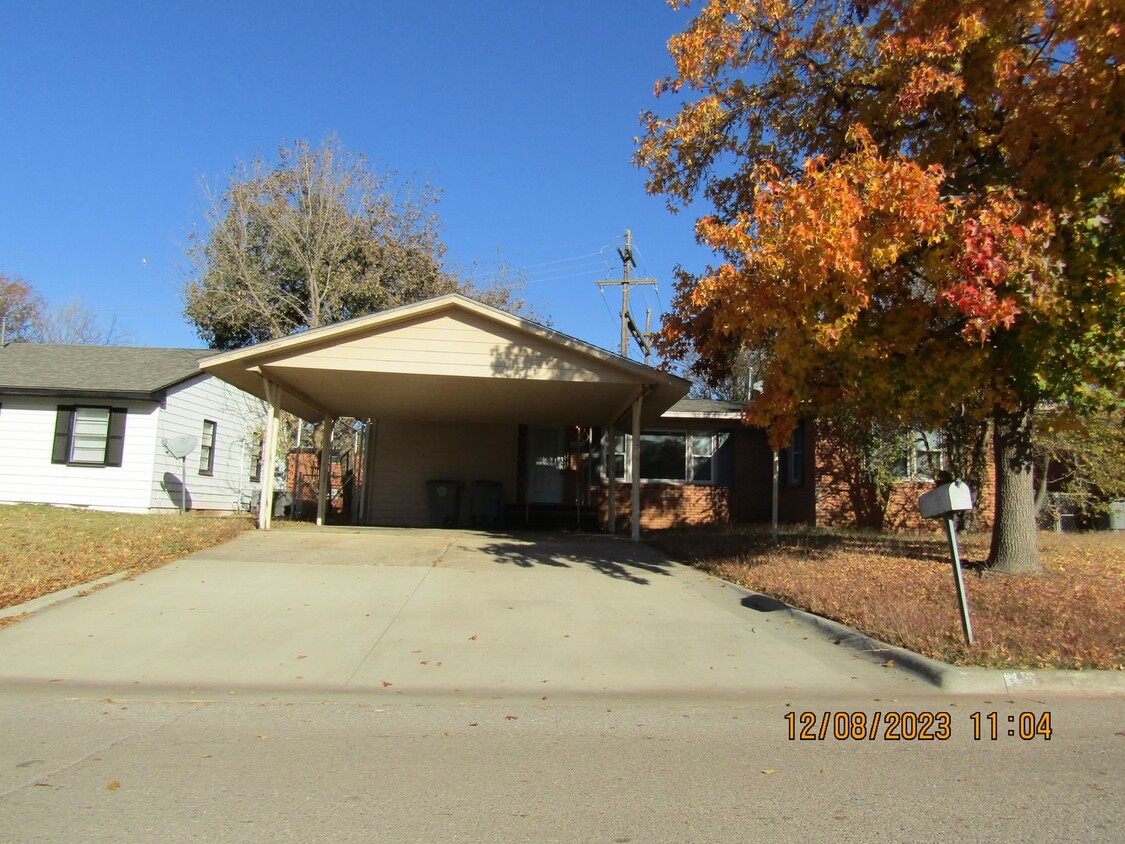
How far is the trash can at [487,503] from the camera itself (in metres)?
18.5

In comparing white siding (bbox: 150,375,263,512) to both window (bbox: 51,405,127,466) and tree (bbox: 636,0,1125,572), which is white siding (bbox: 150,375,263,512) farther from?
tree (bbox: 636,0,1125,572)

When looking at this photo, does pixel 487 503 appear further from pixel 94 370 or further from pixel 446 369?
pixel 94 370

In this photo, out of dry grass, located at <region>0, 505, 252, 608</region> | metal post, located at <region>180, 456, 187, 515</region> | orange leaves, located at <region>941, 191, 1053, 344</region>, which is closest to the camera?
orange leaves, located at <region>941, 191, 1053, 344</region>

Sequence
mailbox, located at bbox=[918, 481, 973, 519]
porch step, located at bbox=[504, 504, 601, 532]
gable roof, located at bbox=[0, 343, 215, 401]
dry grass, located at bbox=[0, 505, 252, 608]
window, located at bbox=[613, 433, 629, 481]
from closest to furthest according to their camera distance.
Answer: mailbox, located at bbox=[918, 481, 973, 519]
dry grass, located at bbox=[0, 505, 252, 608]
gable roof, located at bbox=[0, 343, 215, 401]
porch step, located at bbox=[504, 504, 601, 532]
window, located at bbox=[613, 433, 629, 481]

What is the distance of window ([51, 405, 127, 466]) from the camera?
18641mm

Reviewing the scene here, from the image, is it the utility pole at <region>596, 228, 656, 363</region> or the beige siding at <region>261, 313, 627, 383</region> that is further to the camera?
the utility pole at <region>596, 228, 656, 363</region>

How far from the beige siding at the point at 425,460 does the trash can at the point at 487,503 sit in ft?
2.51

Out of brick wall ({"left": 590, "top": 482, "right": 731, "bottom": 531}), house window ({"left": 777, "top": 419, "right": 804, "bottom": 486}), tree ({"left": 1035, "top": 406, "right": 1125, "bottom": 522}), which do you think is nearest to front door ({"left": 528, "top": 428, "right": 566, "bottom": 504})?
brick wall ({"left": 590, "top": 482, "right": 731, "bottom": 531})

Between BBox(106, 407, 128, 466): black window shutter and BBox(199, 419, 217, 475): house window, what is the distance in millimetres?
2459

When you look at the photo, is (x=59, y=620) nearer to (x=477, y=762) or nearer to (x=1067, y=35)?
(x=477, y=762)

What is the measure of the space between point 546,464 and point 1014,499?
463 inches

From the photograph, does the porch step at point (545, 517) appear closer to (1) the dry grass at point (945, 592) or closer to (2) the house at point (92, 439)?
(1) the dry grass at point (945, 592)

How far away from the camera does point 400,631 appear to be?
A: 26.4ft

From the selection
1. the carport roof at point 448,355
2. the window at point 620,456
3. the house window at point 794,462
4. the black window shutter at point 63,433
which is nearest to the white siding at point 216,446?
the black window shutter at point 63,433
